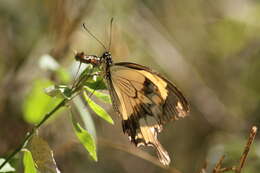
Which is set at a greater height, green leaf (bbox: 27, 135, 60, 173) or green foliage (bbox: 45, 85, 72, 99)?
green foliage (bbox: 45, 85, 72, 99)

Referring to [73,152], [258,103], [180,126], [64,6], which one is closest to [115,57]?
[64,6]

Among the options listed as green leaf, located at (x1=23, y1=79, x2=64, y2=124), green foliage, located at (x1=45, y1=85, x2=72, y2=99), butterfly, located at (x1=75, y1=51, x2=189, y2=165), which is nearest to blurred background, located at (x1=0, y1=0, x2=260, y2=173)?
green leaf, located at (x1=23, y1=79, x2=64, y2=124)

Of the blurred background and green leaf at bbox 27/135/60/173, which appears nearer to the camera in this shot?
green leaf at bbox 27/135/60/173

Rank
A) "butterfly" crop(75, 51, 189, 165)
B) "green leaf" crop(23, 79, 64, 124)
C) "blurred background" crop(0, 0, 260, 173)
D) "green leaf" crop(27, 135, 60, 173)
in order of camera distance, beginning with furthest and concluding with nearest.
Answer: "blurred background" crop(0, 0, 260, 173)
"green leaf" crop(23, 79, 64, 124)
"butterfly" crop(75, 51, 189, 165)
"green leaf" crop(27, 135, 60, 173)

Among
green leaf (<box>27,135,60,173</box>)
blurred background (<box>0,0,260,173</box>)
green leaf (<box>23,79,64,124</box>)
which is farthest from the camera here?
blurred background (<box>0,0,260,173</box>)

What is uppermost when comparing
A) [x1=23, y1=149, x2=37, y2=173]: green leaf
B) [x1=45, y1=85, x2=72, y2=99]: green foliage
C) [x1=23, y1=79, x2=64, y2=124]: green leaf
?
[x1=45, y1=85, x2=72, y2=99]: green foliage

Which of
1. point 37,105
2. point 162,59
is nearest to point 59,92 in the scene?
point 37,105

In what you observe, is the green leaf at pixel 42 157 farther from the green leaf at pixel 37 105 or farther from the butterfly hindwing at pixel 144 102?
the green leaf at pixel 37 105

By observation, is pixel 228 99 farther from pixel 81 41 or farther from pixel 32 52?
pixel 32 52

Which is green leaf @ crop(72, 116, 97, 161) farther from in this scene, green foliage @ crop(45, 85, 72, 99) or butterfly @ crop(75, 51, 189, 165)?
butterfly @ crop(75, 51, 189, 165)
